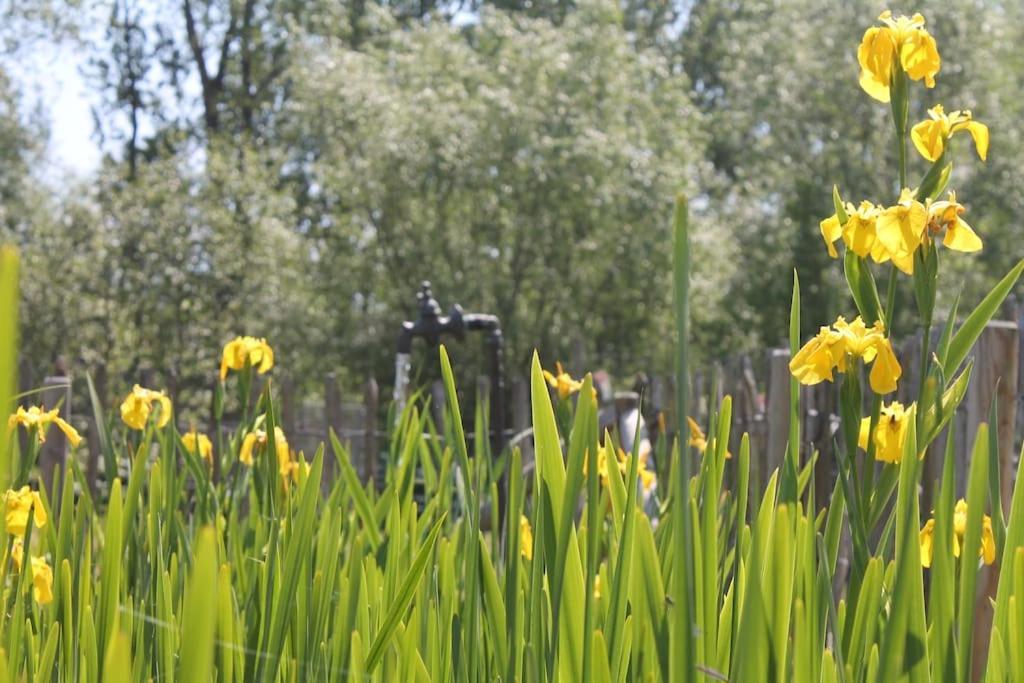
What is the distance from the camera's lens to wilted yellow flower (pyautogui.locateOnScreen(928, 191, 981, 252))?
3.24ft

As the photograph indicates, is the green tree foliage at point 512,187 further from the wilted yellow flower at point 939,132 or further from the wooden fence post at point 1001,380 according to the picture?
the wilted yellow flower at point 939,132

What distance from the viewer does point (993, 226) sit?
1403 cm

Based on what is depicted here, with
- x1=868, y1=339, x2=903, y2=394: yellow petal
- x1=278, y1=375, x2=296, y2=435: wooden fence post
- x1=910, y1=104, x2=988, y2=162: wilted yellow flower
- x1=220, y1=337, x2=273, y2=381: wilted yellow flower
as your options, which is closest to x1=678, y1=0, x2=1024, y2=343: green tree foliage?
x1=278, y1=375, x2=296, y2=435: wooden fence post

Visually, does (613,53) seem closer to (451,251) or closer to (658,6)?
(451,251)

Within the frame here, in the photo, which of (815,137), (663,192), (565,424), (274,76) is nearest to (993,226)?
(815,137)

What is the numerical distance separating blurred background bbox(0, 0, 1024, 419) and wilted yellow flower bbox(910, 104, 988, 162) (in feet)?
31.9

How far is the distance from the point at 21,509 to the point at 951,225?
1032 mm

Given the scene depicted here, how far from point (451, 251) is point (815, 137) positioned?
4967mm

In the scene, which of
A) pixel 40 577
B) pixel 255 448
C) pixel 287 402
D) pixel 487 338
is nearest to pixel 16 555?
pixel 40 577

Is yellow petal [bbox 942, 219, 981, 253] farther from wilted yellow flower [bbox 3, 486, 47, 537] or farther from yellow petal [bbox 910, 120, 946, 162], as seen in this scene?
wilted yellow flower [bbox 3, 486, 47, 537]

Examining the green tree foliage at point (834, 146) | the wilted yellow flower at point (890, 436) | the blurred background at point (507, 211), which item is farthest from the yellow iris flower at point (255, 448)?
the green tree foliage at point (834, 146)

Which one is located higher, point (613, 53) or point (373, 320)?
point (613, 53)

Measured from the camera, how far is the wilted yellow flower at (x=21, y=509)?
1318 millimetres

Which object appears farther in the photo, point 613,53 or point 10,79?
point 10,79
